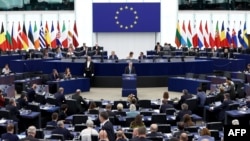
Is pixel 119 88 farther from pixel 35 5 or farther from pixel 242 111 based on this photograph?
pixel 35 5

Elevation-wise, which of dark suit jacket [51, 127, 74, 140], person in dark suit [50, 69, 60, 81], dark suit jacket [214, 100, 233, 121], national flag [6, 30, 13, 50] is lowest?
dark suit jacket [214, 100, 233, 121]

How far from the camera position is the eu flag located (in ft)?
143

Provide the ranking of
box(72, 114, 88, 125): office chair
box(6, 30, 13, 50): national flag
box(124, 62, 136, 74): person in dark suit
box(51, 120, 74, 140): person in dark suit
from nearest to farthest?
box(51, 120, 74, 140): person in dark suit
box(72, 114, 88, 125): office chair
box(124, 62, 136, 74): person in dark suit
box(6, 30, 13, 50): national flag

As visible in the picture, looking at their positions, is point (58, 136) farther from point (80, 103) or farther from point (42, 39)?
point (42, 39)

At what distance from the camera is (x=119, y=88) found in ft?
110

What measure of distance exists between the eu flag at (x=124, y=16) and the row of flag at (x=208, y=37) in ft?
7.85

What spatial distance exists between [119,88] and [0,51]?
1060 cm

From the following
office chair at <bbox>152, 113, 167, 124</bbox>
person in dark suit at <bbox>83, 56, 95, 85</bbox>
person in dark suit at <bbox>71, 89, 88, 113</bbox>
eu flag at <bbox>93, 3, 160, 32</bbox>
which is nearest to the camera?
office chair at <bbox>152, 113, 167, 124</bbox>

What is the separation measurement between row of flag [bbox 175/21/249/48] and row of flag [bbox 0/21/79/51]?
8.28 meters

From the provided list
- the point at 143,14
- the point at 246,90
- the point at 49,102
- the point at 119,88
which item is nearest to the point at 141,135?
the point at 49,102

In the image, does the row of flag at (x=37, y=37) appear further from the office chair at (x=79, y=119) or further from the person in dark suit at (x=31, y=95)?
the office chair at (x=79, y=119)

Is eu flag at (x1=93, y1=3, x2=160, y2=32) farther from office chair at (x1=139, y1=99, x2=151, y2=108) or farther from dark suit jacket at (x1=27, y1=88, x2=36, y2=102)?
office chair at (x1=139, y1=99, x2=151, y2=108)

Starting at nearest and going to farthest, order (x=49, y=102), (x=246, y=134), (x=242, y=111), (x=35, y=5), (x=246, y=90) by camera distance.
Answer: (x=246, y=134) → (x=242, y=111) → (x=49, y=102) → (x=246, y=90) → (x=35, y=5)

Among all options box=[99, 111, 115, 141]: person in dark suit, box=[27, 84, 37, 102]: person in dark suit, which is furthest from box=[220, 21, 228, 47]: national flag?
box=[99, 111, 115, 141]: person in dark suit
